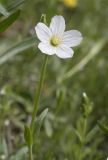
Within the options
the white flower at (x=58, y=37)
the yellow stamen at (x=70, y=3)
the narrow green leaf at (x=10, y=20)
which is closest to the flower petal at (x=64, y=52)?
the white flower at (x=58, y=37)

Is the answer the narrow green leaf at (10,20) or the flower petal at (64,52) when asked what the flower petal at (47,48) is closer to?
the flower petal at (64,52)

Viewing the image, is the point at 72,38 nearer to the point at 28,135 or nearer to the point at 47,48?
the point at 47,48

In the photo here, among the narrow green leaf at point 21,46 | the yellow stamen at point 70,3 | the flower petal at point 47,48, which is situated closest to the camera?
the flower petal at point 47,48

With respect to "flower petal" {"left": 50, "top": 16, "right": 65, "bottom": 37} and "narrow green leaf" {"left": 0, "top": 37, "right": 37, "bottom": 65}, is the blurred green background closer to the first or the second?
"narrow green leaf" {"left": 0, "top": 37, "right": 37, "bottom": 65}

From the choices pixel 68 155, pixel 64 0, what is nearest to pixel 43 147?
pixel 68 155

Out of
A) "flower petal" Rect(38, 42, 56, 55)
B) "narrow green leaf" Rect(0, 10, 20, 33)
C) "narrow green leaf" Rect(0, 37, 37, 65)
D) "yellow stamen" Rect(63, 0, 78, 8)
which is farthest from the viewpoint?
"yellow stamen" Rect(63, 0, 78, 8)

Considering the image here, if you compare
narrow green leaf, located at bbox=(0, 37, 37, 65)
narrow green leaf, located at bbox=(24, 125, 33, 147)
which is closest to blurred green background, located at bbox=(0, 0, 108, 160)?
narrow green leaf, located at bbox=(0, 37, 37, 65)

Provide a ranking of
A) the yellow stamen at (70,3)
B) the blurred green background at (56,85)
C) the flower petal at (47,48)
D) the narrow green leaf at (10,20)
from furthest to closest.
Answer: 1. the yellow stamen at (70,3)
2. the blurred green background at (56,85)
3. the narrow green leaf at (10,20)
4. the flower petal at (47,48)
